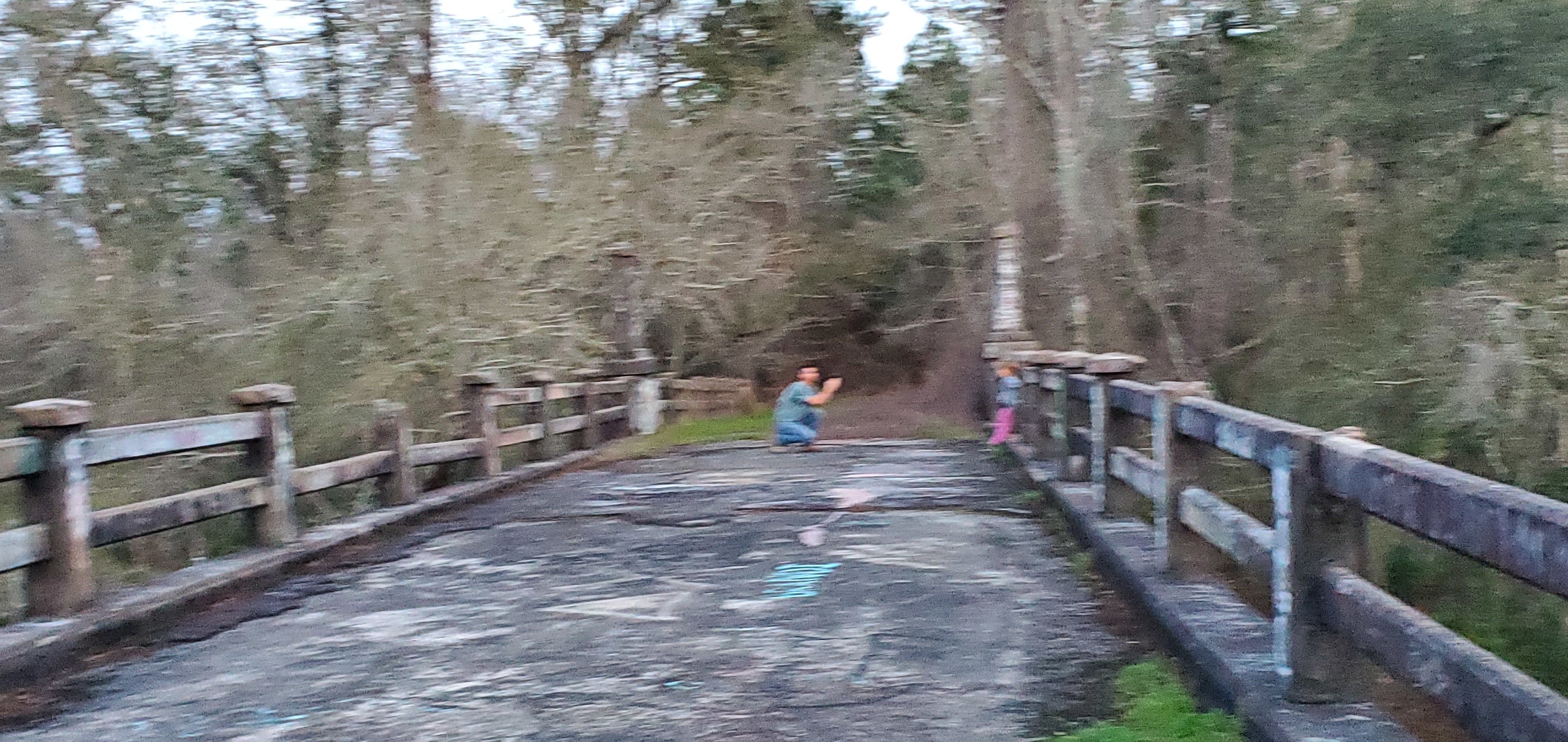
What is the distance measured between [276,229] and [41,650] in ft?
29.3

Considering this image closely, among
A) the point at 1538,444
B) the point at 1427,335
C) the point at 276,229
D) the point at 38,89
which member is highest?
the point at 38,89

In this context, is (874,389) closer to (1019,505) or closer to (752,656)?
(1019,505)

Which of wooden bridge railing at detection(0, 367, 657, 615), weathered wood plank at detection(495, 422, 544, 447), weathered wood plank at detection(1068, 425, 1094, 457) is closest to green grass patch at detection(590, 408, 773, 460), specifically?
weathered wood plank at detection(495, 422, 544, 447)

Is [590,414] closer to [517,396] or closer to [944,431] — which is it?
[517,396]

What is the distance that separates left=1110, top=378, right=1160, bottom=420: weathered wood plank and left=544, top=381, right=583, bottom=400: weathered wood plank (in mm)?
7578

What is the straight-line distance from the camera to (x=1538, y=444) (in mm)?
13281

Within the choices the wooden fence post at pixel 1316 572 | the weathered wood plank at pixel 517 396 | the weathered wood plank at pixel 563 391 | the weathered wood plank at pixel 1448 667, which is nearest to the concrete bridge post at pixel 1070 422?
the weathered wood plank at pixel 517 396

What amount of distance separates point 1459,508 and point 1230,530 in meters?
1.99

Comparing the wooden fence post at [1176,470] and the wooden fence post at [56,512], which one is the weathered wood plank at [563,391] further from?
the wooden fence post at [1176,470]

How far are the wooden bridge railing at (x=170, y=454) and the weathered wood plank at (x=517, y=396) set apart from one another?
0.09m

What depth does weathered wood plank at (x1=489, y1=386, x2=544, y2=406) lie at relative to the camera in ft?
41.5

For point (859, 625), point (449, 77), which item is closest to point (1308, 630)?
point (859, 625)

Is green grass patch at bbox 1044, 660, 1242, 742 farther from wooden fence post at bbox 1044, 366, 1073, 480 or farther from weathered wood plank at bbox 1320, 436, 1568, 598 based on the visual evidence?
wooden fence post at bbox 1044, 366, 1073, 480

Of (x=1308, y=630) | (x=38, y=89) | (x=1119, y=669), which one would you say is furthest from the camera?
(x=38, y=89)
